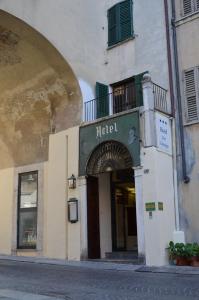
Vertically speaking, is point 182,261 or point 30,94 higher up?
point 30,94

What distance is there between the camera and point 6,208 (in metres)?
19.9

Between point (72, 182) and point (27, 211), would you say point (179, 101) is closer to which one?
point (72, 182)

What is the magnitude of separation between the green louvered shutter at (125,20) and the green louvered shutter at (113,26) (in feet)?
0.69

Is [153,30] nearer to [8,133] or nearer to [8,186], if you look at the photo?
[8,133]

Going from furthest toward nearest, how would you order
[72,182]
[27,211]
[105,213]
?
[27,211], [105,213], [72,182]

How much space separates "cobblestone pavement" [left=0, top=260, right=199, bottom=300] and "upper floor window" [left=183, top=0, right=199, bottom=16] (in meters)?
9.64

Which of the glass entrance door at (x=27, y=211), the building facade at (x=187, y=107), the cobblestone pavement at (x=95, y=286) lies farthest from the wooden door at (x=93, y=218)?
the cobblestone pavement at (x=95, y=286)

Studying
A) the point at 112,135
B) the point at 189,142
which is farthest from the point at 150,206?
the point at 112,135

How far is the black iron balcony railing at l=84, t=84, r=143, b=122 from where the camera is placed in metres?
17.0

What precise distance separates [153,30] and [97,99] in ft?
11.4

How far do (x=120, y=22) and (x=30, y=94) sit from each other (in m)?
4.92

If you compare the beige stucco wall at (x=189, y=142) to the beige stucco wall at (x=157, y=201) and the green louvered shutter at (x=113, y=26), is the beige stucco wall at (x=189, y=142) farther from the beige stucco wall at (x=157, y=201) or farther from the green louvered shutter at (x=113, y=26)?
the green louvered shutter at (x=113, y=26)

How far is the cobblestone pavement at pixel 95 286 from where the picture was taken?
299 inches

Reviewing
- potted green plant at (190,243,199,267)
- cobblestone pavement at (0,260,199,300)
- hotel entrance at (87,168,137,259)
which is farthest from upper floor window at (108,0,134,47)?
cobblestone pavement at (0,260,199,300)
